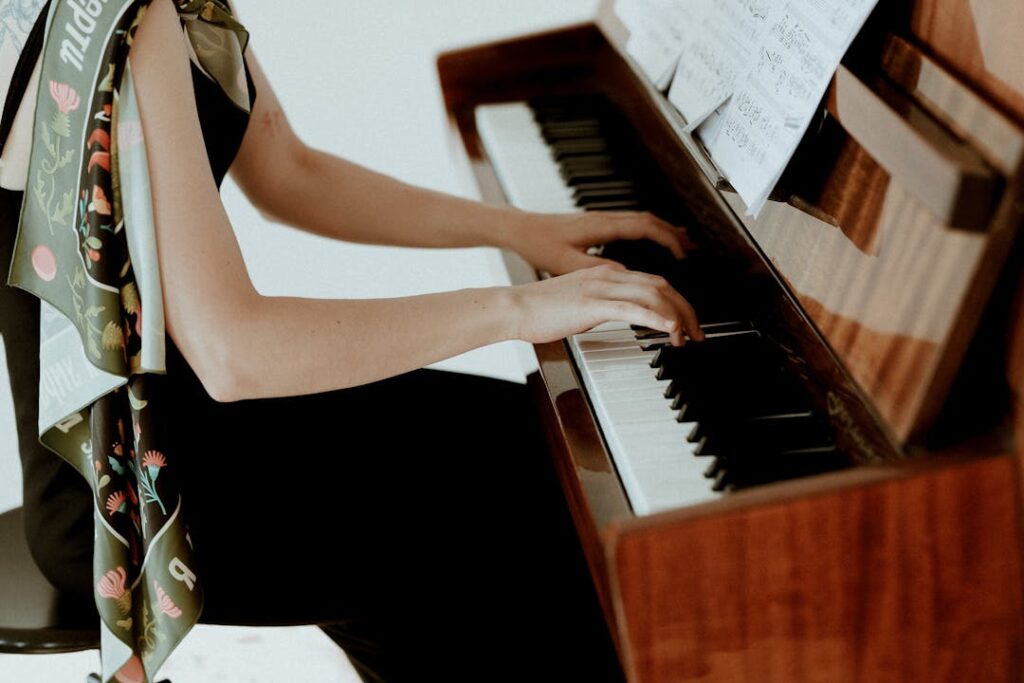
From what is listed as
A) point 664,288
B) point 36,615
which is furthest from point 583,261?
point 36,615

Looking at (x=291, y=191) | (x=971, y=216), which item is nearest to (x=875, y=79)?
(x=971, y=216)

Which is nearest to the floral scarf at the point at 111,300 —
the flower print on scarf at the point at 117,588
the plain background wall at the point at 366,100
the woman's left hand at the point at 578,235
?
the flower print on scarf at the point at 117,588

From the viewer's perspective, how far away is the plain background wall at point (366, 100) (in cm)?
273

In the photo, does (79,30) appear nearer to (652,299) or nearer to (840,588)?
(652,299)

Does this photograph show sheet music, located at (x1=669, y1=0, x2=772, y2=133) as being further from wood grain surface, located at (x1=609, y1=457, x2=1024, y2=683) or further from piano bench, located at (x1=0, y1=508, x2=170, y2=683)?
piano bench, located at (x1=0, y1=508, x2=170, y2=683)

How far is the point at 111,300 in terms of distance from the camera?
105 cm

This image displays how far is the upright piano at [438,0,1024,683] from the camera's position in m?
0.78

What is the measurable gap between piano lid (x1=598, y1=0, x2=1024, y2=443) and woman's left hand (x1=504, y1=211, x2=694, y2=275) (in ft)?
0.82

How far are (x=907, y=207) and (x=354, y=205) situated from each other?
2.96 feet

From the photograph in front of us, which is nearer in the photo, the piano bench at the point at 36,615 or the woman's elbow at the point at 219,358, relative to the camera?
the woman's elbow at the point at 219,358

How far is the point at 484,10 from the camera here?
2867 millimetres

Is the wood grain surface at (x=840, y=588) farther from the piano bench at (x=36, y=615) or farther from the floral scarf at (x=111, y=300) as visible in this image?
the piano bench at (x=36, y=615)

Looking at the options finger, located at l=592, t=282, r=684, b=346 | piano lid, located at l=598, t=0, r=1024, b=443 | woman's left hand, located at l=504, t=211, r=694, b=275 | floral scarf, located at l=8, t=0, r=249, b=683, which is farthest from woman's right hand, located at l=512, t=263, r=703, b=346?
floral scarf, located at l=8, t=0, r=249, b=683

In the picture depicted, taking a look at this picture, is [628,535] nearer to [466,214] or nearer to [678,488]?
[678,488]
